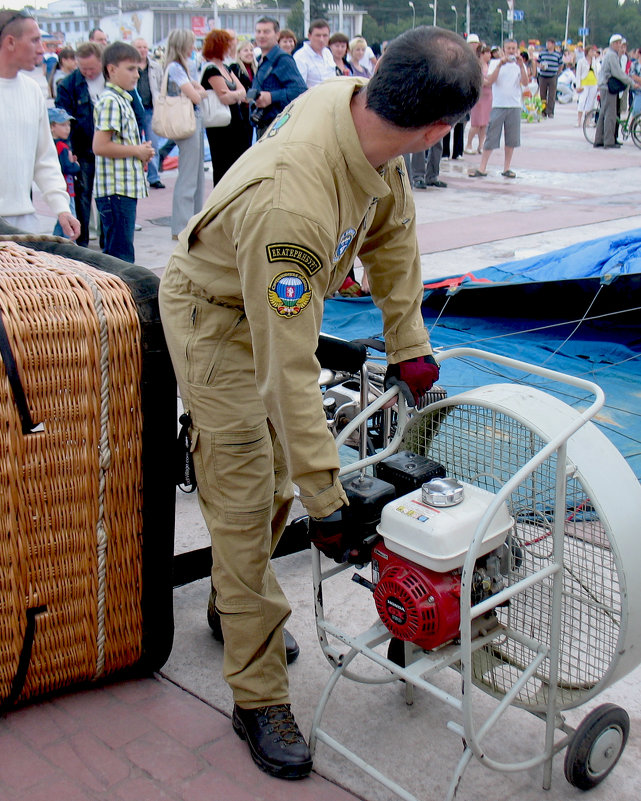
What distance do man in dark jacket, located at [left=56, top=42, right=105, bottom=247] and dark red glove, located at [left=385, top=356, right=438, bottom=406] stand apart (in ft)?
19.3

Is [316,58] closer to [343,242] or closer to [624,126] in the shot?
[343,242]

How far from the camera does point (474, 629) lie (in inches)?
83.7

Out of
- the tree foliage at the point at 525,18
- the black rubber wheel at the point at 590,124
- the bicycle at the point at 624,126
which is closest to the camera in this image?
the bicycle at the point at 624,126

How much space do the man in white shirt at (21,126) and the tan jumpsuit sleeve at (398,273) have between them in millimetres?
1862

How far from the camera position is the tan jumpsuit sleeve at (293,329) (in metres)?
1.84

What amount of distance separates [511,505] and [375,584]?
16.5 inches

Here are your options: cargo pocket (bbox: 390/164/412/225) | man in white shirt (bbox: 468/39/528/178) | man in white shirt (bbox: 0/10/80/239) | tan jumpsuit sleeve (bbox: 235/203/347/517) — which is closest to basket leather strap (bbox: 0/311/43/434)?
tan jumpsuit sleeve (bbox: 235/203/347/517)

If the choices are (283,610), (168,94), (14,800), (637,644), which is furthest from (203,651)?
(168,94)

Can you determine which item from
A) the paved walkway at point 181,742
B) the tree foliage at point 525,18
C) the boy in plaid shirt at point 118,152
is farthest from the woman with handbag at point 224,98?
the tree foliage at point 525,18

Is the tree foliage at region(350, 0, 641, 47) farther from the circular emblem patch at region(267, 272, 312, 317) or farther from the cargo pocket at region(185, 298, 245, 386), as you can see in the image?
the circular emblem patch at region(267, 272, 312, 317)

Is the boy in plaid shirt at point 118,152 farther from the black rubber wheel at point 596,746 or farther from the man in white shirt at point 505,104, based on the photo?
the man in white shirt at point 505,104

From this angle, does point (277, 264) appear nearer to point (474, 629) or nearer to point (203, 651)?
point (474, 629)

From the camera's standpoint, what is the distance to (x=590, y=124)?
19156 mm

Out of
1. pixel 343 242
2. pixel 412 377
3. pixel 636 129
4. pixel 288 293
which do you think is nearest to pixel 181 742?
pixel 412 377
